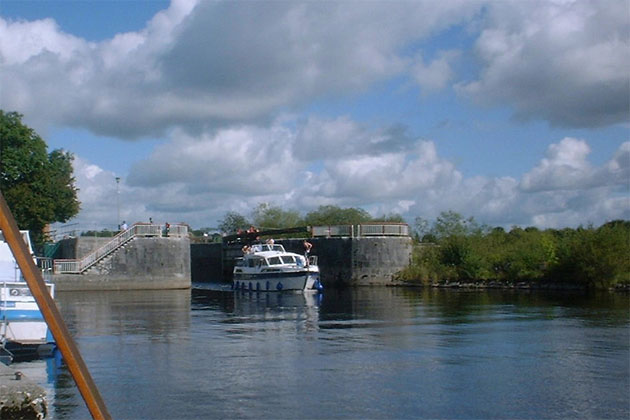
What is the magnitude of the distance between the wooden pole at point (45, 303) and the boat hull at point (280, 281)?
4495 centimetres

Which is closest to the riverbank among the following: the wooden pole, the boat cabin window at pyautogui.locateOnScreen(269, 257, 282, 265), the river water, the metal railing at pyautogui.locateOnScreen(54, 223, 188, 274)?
the boat cabin window at pyautogui.locateOnScreen(269, 257, 282, 265)

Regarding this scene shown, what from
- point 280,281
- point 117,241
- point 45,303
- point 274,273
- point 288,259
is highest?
point 117,241

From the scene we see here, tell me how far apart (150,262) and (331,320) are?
3025 centimetres

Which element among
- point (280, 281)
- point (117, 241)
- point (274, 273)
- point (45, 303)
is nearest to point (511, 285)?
point (280, 281)

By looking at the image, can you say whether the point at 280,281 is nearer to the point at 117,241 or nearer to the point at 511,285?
the point at 117,241

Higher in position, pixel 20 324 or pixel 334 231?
pixel 334 231

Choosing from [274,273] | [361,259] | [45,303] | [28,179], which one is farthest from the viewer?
[28,179]

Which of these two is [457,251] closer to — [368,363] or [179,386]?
[368,363]

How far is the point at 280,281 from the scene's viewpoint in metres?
49.2

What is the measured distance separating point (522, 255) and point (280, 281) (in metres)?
17.7

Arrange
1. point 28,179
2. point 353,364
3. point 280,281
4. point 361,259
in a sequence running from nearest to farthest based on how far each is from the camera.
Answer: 1. point 353,364
2. point 280,281
3. point 361,259
4. point 28,179

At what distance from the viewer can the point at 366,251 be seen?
2263 inches

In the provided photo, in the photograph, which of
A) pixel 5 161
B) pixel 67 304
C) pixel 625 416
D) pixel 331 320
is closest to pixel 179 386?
pixel 625 416

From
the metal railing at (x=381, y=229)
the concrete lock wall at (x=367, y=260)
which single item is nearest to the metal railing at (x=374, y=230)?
the metal railing at (x=381, y=229)
